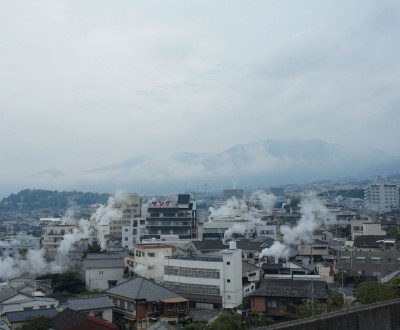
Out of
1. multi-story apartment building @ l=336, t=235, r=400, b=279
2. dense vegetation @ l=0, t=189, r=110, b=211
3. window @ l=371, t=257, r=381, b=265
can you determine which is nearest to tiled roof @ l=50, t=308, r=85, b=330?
multi-story apartment building @ l=336, t=235, r=400, b=279

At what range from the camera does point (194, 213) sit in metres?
39.9

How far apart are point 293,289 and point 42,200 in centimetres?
10094

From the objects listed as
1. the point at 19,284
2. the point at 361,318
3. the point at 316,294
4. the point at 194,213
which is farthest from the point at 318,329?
the point at 194,213

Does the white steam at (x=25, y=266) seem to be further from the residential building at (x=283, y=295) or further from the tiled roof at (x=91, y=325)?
the residential building at (x=283, y=295)

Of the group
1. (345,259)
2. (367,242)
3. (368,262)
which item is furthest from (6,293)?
(367,242)

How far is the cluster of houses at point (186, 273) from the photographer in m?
18.3

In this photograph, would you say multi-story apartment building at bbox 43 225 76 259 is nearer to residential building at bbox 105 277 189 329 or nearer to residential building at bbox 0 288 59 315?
residential building at bbox 0 288 59 315

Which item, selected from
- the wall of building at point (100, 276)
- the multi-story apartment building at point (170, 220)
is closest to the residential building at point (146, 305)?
the wall of building at point (100, 276)

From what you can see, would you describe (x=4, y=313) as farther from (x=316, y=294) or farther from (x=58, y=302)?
(x=316, y=294)

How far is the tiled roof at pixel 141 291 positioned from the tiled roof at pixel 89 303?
35.5 inches

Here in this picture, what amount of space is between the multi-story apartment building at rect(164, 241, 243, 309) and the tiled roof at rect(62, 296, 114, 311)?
13.2 ft

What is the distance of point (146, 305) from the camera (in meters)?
18.7

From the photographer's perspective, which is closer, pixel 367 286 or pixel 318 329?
pixel 318 329

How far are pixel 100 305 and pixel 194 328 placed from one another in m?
4.79
